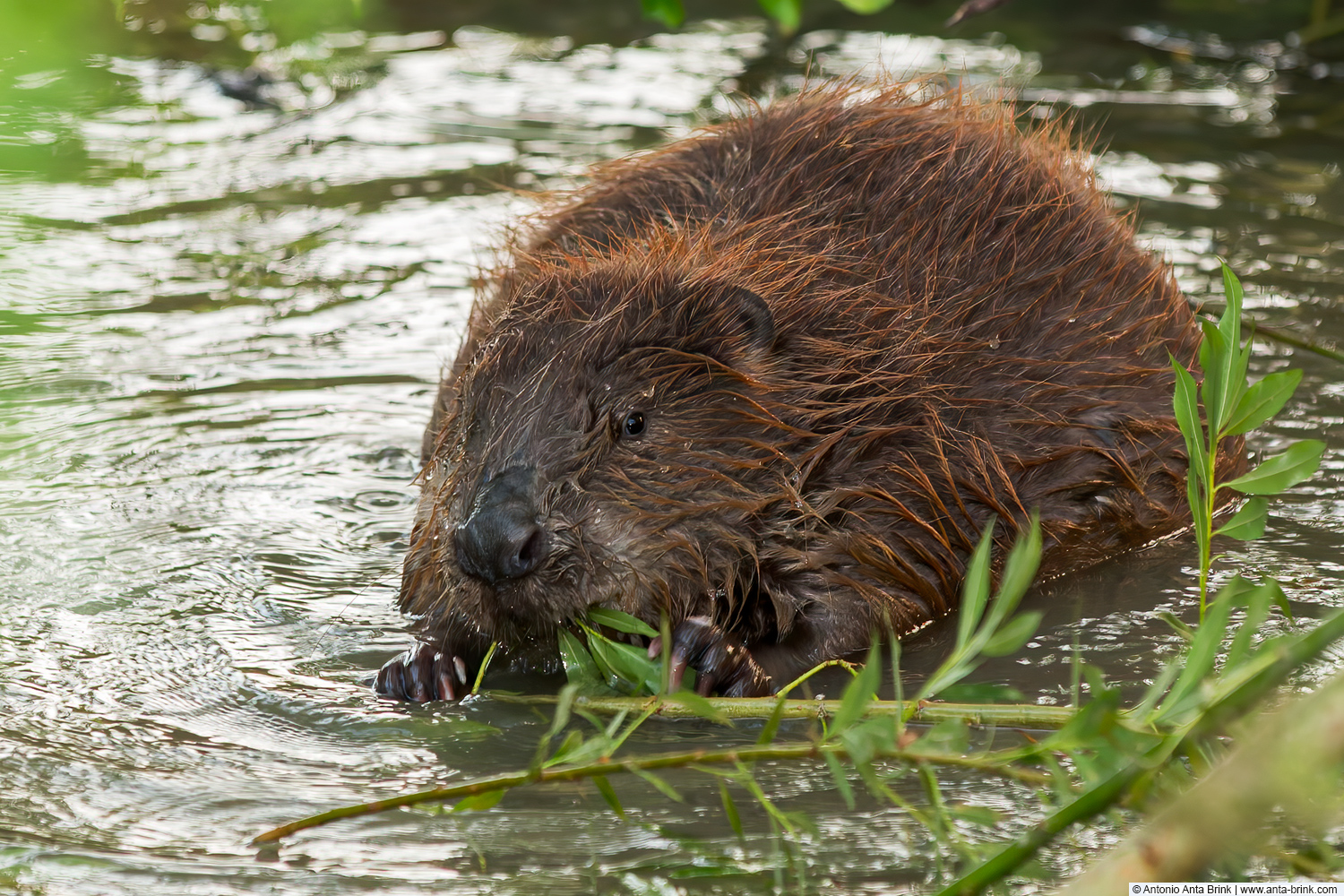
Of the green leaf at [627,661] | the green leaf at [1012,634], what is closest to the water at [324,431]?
the green leaf at [627,661]

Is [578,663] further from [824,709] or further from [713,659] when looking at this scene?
[824,709]

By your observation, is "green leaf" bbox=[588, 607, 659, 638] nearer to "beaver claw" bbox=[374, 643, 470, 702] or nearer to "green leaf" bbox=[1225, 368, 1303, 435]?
"beaver claw" bbox=[374, 643, 470, 702]

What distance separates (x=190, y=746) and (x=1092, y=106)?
6210 mm

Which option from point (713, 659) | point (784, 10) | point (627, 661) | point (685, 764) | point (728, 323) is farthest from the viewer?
point (728, 323)

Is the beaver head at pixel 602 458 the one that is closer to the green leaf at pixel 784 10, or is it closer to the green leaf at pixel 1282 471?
the green leaf at pixel 784 10

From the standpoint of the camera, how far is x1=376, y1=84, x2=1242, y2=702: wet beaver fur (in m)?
2.83

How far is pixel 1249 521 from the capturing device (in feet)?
7.82

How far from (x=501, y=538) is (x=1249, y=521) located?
4.25 ft

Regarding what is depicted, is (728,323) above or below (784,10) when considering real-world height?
below

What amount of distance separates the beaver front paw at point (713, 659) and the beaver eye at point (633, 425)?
1.31 feet

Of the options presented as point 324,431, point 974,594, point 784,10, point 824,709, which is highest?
point 784,10

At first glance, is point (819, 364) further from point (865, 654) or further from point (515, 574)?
point (515, 574)

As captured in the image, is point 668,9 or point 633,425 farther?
point 633,425

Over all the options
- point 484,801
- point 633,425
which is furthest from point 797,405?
point 484,801
